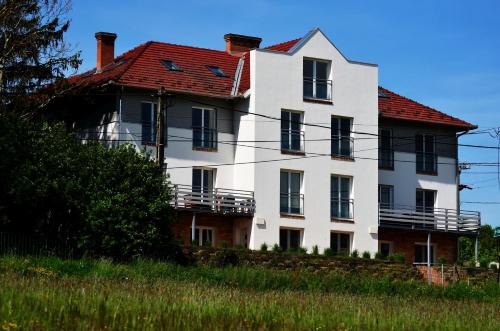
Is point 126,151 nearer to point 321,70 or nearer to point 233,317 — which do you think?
point 321,70

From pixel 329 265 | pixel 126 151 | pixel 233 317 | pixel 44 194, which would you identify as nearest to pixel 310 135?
pixel 329 265

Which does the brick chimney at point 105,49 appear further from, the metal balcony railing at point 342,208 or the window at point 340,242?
the window at point 340,242

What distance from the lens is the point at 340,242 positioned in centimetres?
5481

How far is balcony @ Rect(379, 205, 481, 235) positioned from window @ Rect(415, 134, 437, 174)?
216cm

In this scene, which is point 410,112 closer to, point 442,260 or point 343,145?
point 343,145

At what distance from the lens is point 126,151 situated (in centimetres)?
4378

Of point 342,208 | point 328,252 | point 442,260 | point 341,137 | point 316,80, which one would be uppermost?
point 316,80

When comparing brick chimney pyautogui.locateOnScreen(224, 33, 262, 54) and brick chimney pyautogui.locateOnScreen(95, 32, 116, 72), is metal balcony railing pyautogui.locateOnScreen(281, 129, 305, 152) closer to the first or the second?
brick chimney pyautogui.locateOnScreen(224, 33, 262, 54)

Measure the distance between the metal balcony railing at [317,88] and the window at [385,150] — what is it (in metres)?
4.41

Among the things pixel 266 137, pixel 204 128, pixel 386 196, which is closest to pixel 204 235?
pixel 204 128

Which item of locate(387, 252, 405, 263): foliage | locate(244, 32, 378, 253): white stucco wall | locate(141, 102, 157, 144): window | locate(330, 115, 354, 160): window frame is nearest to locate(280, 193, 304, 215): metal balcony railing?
locate(244, 32, 378, 253): white stucco wall

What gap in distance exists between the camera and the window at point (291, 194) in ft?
174

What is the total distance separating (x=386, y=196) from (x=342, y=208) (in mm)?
4158

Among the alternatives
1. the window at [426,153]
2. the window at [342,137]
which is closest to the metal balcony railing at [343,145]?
the window at [342,137]
